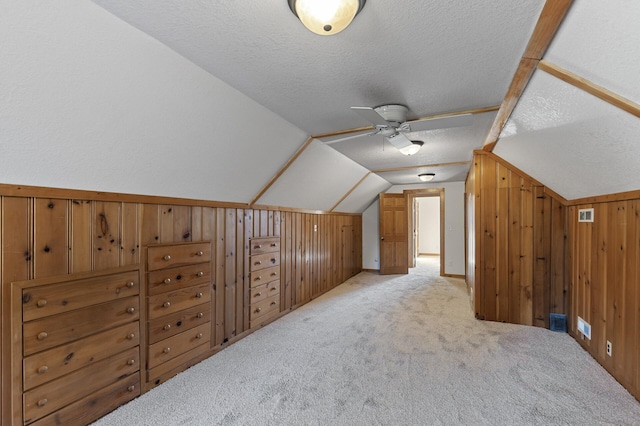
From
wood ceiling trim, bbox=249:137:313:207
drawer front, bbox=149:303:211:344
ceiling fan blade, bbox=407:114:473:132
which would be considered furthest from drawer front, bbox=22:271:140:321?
ceiling fan blade, bbox=407:114:473:132

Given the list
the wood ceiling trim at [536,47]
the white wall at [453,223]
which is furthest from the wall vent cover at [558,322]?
the white wall at [453,223]

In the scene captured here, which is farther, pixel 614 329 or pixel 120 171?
pixel 614 329

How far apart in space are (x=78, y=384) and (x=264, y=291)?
206 cm

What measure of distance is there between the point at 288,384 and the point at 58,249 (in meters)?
1.84

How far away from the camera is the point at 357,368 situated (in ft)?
8.56

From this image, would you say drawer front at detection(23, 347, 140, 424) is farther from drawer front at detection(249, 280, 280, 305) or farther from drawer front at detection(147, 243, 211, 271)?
drawer front at detection(249, 280, 280, 305)

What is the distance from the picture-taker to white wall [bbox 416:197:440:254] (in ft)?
34.0

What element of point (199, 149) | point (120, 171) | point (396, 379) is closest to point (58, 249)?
point (120, 171)

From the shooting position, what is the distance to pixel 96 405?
1.94 m

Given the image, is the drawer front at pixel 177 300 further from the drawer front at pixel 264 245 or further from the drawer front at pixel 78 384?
the drawer front at pixel 264 245

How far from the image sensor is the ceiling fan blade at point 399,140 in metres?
2.69

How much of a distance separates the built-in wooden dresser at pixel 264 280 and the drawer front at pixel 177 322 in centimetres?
73

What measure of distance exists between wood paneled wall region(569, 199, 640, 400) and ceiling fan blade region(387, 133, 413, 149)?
68.7 inches

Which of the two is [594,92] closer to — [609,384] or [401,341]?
[609,384]
